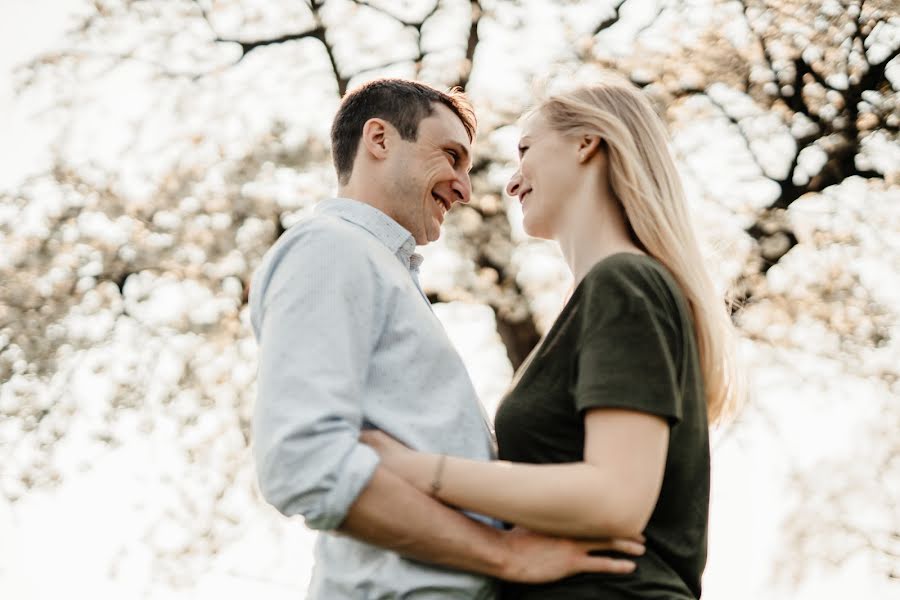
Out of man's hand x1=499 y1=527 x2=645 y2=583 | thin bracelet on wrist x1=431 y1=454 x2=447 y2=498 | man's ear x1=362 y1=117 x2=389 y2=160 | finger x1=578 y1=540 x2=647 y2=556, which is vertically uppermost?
man's ear x1=362 y1=117 x2=389 y2=160

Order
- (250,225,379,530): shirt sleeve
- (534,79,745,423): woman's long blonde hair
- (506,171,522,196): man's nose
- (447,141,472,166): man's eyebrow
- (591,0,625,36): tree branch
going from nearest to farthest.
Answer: (250,225,379,530): shirt sleeve < (534,79,745,423): woman's long blonde hair < (506,171,522,196): man's nose < (447,141,472,166): man's eyebrow < (591,0,625,36): tree branch

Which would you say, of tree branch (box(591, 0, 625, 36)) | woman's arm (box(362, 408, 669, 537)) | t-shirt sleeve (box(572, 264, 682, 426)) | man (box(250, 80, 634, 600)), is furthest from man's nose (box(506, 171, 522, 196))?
tree branch (box(591, 0, 625, 36))

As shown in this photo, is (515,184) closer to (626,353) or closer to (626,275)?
(626,275)

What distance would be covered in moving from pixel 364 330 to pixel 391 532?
40cm

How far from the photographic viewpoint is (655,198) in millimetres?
2322

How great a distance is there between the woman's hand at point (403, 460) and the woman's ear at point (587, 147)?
2.71 feet

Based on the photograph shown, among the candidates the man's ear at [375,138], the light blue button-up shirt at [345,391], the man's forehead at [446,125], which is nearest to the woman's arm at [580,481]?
the light blue button-up shirt at [345,391]

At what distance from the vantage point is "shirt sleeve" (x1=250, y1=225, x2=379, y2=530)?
1.86 metres

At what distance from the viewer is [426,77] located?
32.9 ft

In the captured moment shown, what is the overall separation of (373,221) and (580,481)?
2.92 ft

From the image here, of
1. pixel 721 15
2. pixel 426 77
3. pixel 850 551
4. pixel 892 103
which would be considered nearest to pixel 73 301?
pixel 426 77

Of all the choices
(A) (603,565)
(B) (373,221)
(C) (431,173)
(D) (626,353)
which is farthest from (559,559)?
(C) (431,173)

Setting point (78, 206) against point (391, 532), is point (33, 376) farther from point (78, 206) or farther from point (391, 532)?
point (391, 532)

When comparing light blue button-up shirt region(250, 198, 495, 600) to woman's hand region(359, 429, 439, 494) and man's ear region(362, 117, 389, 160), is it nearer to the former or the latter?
woman's hand region(359, 429, 439, 494)
